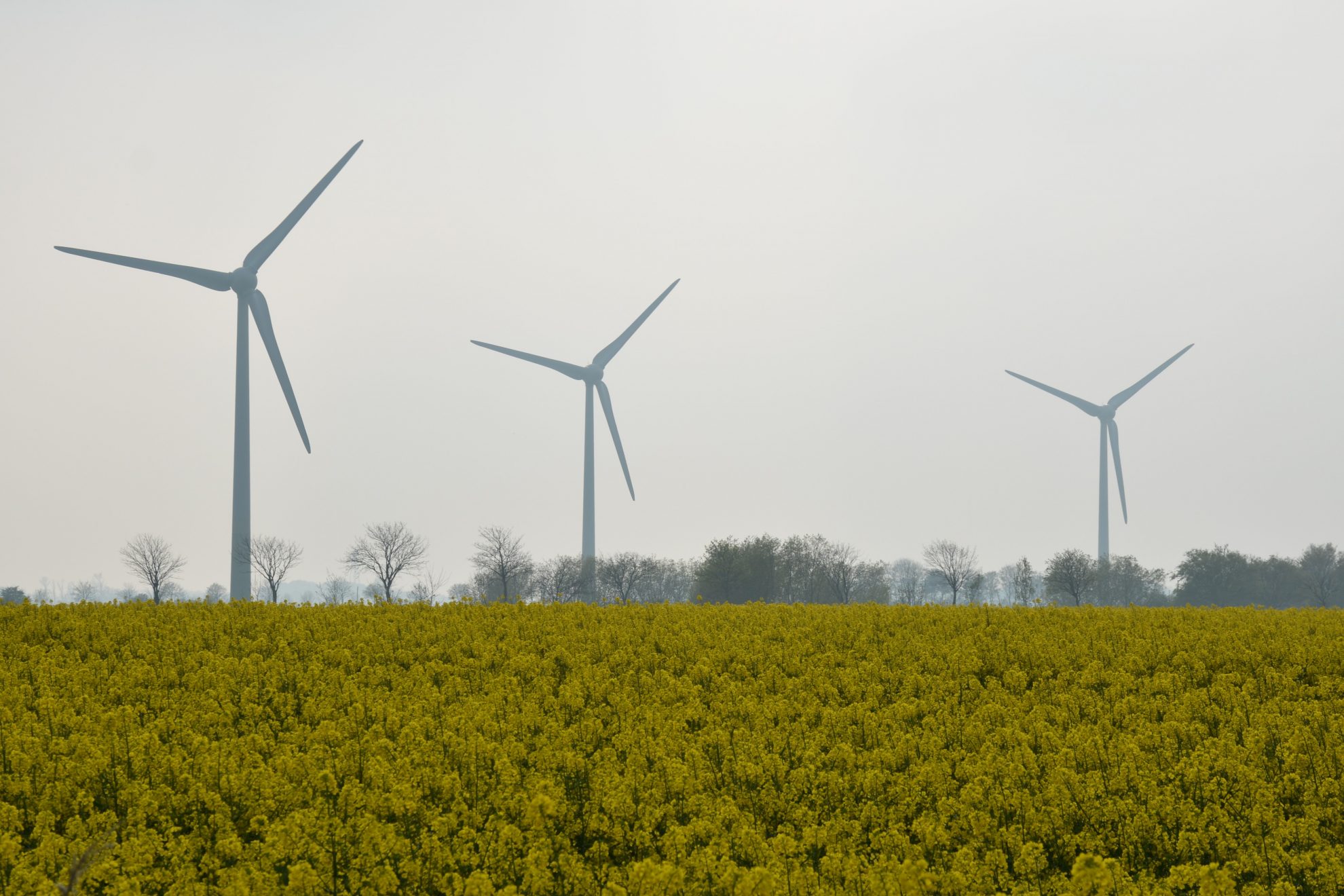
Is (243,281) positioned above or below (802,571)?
above

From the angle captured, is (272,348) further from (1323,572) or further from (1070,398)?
(1323,572)

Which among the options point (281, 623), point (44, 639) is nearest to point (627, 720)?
point (281, 623)

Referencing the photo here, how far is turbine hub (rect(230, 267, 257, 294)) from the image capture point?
171ft

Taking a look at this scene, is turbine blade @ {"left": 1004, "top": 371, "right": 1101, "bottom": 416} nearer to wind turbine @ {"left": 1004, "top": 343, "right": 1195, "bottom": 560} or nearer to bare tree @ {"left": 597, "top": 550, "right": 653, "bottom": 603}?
wind turbine @ {"left": 1004, "top": 343, "right": 1195, "bottom": 560}

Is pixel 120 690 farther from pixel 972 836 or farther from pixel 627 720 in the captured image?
pixel 972 836

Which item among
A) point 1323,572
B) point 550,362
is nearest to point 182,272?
point 550,362

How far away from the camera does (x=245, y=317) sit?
52281 mm

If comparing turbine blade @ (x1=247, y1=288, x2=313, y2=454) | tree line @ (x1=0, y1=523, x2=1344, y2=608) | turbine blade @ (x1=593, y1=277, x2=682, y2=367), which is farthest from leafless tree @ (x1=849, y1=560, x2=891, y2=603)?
turbine blade @ (x1=247, y1=288, x2=313, y2=454)

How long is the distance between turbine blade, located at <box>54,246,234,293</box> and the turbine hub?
0.66ft

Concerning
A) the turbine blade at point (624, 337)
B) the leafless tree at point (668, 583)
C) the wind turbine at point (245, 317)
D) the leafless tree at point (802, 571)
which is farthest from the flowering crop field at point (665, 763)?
the leafless tree at point (668, 583)

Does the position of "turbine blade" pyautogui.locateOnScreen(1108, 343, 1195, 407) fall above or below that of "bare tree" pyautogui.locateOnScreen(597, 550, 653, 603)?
above

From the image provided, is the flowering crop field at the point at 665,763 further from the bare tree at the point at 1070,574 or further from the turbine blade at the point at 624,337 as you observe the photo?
the bare tree at the point at 1070,574

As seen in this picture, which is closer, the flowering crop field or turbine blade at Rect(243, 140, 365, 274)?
the flowering crop field

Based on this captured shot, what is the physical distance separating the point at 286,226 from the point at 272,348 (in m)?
6.59
